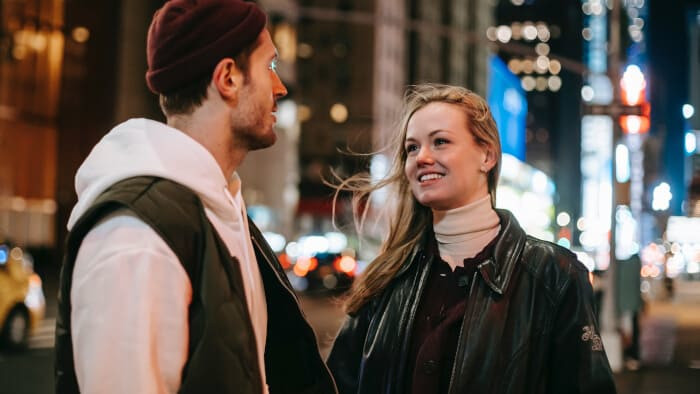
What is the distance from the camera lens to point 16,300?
43.6ft

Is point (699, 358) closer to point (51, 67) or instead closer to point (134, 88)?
point (134, 88)

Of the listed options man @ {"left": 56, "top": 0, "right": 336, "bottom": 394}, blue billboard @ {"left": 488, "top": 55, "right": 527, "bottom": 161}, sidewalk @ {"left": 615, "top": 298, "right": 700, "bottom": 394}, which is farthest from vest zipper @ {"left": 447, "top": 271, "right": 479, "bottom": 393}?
blue billboard @ {"left": 488, "top": 55, "right": 527, "bottom": 161}

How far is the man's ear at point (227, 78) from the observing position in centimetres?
235

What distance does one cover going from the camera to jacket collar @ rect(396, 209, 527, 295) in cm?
333

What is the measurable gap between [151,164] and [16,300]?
1219cm

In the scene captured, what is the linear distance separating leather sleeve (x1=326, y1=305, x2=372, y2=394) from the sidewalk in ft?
27.8

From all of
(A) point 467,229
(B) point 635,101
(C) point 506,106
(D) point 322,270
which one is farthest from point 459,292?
(C) point 506,106

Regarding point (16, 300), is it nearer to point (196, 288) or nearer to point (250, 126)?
point (250, 126)

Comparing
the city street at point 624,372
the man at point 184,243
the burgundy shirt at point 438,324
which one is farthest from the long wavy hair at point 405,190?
the man at point 184,243

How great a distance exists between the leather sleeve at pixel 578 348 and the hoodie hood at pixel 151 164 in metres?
1.53

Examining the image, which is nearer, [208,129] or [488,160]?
[208,129]

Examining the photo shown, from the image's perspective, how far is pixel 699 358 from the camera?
15695mm

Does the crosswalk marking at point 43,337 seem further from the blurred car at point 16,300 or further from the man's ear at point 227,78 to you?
the man's ear at point 227,78

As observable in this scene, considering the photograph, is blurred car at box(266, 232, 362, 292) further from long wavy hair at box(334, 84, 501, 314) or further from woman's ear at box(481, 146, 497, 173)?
woman's ear at box(481, 146, 497, 173)
